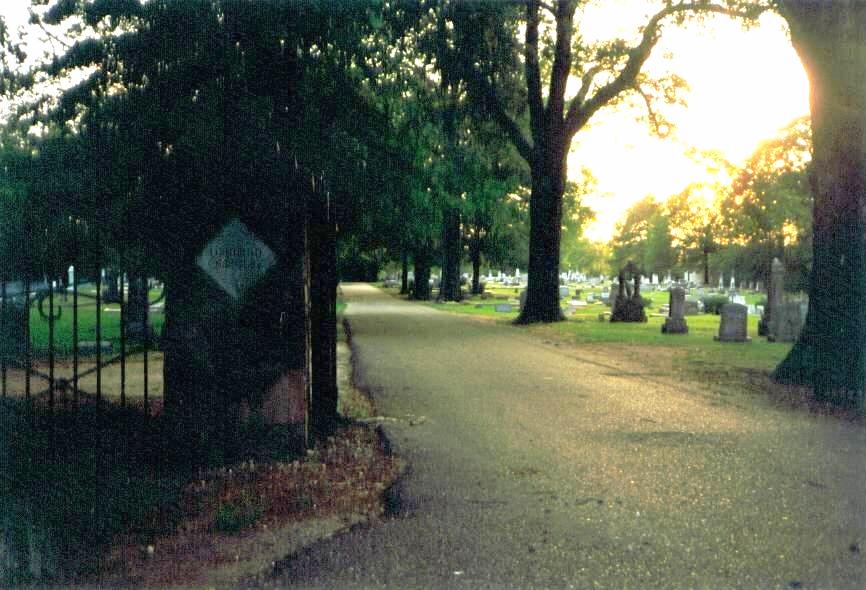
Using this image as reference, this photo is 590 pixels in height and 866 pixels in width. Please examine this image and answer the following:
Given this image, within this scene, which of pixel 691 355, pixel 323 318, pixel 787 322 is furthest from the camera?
pixel 787 322

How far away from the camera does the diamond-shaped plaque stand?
7613 millimetres

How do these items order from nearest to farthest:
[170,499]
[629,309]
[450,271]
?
1. [170,499]
2. [629,309]
3. [450,271]

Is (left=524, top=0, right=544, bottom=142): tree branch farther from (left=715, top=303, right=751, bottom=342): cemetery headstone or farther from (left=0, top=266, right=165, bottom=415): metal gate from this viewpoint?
(left=0, top=266, right=165, bottom=415): metal gate

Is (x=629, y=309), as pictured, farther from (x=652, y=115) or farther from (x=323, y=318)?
(x=323, y=318)

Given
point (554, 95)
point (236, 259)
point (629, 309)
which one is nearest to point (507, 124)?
point (554, 95)

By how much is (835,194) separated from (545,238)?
18.2 meters

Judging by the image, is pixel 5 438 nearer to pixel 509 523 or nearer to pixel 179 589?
pixel 179 589

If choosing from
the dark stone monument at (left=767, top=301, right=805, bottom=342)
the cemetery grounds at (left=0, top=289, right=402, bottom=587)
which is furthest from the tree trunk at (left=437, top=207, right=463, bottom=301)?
the cemetery grounds at (left=0, top=289, right=402, bottom=587)

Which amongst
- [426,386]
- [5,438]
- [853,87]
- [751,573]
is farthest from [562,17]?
[751,573]

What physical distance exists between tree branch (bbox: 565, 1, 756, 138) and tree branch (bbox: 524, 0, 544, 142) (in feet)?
3.23

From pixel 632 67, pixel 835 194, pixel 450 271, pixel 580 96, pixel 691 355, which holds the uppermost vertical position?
pixel 632 67

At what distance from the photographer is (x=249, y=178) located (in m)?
7.69

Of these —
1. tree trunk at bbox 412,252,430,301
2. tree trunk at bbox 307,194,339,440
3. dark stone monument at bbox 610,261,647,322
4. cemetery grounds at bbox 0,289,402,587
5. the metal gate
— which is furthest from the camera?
tree trunk at bbox 412,252,430,301

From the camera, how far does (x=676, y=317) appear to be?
86.1 feet
